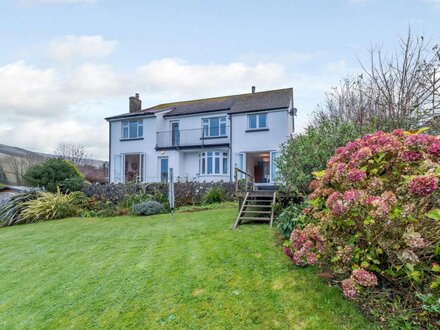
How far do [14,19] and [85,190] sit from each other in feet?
29.6

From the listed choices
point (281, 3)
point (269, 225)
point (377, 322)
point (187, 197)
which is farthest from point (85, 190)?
point (377, 322)

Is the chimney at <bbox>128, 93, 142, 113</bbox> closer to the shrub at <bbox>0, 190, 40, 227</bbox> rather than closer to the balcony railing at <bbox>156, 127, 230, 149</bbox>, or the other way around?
the balcony railing at <bbox>156, 127, 230, 149</bbox>

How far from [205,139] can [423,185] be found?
61.1 feet

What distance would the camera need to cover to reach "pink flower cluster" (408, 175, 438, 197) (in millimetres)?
3168

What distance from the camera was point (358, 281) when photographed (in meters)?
3.53

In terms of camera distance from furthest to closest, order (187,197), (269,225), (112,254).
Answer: (187,197), (269,225), (112,254)

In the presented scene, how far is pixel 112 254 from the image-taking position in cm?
703

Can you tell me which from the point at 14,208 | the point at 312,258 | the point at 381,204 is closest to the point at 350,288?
the point at 312,258

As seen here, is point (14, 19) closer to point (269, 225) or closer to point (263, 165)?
point (269, 225)

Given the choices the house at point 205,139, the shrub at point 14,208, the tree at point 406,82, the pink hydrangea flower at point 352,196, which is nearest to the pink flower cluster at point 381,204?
the pink hydrangea flower at point 352,196

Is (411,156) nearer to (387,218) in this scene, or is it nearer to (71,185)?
(387,218)

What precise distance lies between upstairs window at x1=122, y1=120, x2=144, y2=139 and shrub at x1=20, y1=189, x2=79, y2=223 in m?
9.48

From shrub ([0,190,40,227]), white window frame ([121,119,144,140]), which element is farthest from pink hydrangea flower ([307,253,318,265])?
white window frame ([121,119,144,140])

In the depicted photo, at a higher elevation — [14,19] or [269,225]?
[14,19]
